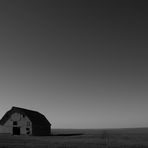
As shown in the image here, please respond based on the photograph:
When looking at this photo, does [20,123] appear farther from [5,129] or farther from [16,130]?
[5,129]

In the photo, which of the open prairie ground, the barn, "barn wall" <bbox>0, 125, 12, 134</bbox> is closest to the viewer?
the open prairie ground

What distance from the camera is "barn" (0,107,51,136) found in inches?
2458

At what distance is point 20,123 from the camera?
63.2 metres

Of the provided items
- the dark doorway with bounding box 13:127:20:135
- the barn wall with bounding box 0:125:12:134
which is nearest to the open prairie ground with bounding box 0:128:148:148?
the dark doorway with bounding box 13:127:20:135

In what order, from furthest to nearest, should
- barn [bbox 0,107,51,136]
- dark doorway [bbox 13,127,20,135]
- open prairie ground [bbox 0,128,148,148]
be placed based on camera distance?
dark doorway [bbox 13,127,20,135]
barn [bbox 0,107,51,136]
open prairie ground [bbox 0,128,148,148]

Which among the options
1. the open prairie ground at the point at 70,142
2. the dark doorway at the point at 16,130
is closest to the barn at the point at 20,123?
the dark doorway at the point at 16,130

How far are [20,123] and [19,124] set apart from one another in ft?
1.25

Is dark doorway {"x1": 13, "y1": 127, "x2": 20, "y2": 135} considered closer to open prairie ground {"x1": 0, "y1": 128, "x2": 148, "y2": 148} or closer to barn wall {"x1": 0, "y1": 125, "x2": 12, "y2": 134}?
barn wall {"x1": 0, "y1": 125, "x2": 12, "y2": 134}

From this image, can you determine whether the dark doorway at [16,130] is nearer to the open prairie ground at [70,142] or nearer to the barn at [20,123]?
the barn at [20,123]

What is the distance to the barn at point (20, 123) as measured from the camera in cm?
6244

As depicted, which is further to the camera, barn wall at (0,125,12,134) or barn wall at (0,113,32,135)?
barn wall at (0,125,12,134)

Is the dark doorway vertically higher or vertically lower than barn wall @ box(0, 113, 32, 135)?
lower

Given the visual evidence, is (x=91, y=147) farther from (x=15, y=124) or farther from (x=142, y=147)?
(x=15, y=124)

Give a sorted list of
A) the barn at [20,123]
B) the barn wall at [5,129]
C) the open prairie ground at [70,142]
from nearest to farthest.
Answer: the open prairie ground at [70,142], the barn at [20,123], the barn wall at [5,129]
